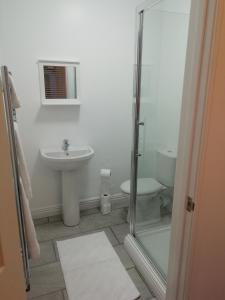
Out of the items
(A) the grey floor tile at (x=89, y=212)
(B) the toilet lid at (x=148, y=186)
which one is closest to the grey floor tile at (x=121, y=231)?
(A) the grey floor tile at (x=89, y=212)

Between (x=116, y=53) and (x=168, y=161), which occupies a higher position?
(x=116, y=53)

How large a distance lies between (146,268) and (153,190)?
2.40ft

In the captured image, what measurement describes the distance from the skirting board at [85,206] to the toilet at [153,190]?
0.71 m

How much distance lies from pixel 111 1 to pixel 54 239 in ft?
8.32

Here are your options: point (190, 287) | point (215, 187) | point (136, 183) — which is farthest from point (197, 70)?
point (136, 183)

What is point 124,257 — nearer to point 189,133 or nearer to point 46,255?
point 46,255

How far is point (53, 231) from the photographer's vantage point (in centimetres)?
252

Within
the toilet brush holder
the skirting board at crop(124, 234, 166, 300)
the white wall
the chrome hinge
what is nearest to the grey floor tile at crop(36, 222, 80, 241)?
the white wall

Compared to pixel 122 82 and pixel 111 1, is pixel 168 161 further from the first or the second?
pixel 111 1

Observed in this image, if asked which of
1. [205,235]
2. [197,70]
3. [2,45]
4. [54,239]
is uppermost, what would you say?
[2,45]

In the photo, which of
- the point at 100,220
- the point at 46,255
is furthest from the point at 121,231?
the point at 46,255

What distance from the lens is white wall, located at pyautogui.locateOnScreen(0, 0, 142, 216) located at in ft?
7.26

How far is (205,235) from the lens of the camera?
1133 millimetres

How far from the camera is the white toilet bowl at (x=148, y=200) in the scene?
7.59 feet
